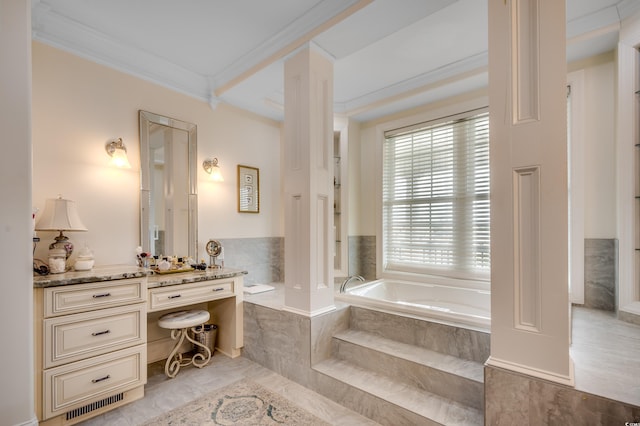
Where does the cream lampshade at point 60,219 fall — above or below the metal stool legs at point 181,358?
above

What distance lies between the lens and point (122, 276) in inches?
78.9

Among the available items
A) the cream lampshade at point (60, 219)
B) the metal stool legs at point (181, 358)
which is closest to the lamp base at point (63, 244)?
the cream lampshade at point (60, 219)

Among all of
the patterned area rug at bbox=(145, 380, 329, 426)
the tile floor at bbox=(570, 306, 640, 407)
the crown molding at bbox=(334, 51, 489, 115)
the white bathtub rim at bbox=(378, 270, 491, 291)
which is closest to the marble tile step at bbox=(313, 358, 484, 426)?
the patterned area rug at bbox=(145, 380, 329, 426)

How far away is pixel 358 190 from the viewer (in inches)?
159

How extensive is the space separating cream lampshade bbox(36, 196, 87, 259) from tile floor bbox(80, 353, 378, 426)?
1200 millimetres

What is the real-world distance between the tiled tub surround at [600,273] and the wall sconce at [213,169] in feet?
11.5

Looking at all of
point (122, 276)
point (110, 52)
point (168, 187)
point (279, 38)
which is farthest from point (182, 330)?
point (279, 38)

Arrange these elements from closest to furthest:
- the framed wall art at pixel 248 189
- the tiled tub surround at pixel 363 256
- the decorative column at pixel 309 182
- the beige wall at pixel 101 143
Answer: the beige wall at pixel 101 143 → the decorative column at pixel 309 182 → the framed wall art at pixel 248 189 → the tiled tub surround at pixel 363 256

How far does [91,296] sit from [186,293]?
65 centimetres

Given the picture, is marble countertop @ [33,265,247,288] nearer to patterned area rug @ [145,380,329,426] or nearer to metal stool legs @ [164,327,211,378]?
metal stool legs @ [164,327,211,378]

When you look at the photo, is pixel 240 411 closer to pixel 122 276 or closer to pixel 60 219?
pixel 122 276

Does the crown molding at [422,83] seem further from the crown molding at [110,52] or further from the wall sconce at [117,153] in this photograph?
the wall sconce at [117,153]

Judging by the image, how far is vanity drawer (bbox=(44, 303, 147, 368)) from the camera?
69.0 inches

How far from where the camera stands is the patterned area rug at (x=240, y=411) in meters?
1.85
